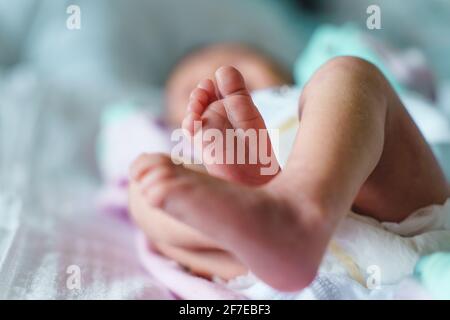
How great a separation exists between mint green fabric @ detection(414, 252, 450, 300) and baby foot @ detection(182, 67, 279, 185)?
0.57 feet

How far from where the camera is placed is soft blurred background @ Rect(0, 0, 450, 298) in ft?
2.91

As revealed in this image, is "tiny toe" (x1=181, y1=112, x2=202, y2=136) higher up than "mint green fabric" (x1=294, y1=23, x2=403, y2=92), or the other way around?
"tiny toe" (x1=181, y1=112, x2=202, y2=136)

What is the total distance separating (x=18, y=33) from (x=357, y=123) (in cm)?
113

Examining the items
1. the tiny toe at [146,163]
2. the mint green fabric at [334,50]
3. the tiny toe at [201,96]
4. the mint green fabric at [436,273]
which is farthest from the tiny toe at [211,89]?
the mint green fabric at [334,50]

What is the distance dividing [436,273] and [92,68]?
1.00 metres

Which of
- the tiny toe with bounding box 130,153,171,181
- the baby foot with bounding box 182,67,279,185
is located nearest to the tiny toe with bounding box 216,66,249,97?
the baby foot with bounding box 182,67,279,185

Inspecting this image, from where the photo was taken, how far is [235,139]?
21.2 inches

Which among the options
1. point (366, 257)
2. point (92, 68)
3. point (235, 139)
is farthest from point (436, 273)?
point (92, 68)

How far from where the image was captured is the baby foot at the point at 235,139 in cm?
54

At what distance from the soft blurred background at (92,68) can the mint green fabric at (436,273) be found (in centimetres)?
32

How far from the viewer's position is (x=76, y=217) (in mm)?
954

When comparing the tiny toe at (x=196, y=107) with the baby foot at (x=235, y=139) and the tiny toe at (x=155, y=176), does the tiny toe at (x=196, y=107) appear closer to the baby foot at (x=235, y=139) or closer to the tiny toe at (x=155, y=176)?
the baby foot at (x=235, y=139)

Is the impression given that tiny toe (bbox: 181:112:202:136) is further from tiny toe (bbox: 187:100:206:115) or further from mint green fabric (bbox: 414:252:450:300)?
mint green fabric (bbox: 414:252:450:300)

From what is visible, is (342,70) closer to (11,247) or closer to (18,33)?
(11,247)
